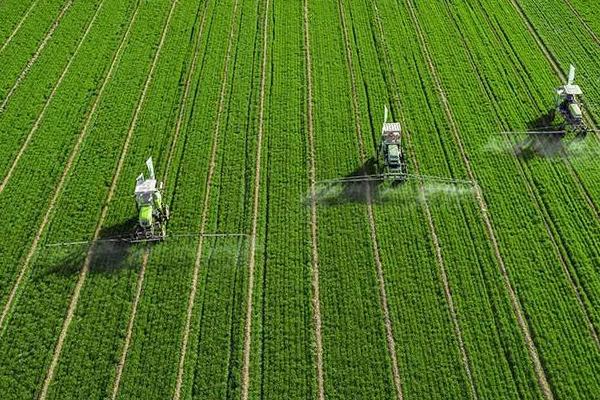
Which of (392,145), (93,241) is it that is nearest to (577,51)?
(392,145)

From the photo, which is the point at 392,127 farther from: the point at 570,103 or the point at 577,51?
the point at 577,51

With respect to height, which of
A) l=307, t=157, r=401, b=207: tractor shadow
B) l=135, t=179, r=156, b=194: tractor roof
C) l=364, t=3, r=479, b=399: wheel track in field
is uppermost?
l=135, t=179, r=156, b=194: tractor roof

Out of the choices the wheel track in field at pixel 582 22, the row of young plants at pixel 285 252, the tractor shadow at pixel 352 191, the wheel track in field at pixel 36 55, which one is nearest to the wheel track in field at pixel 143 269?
the row of young plants at pixel 285 252

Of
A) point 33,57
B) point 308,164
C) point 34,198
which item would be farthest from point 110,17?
point 308,164

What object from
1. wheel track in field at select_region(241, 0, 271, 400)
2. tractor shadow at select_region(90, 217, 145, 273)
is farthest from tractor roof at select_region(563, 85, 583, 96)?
tractor shadow at select_region(90, 217, 145, 273)

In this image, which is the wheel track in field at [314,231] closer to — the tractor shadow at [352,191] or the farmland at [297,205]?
the farmland at [297,205]

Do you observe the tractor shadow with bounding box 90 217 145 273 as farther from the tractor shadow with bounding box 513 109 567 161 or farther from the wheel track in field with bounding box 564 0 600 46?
the wheel track in field with bounding box 564 0 600 46

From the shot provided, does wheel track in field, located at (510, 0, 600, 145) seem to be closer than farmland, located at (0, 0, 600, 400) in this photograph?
No

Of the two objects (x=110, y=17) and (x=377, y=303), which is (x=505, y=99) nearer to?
(x=377, y=303)
